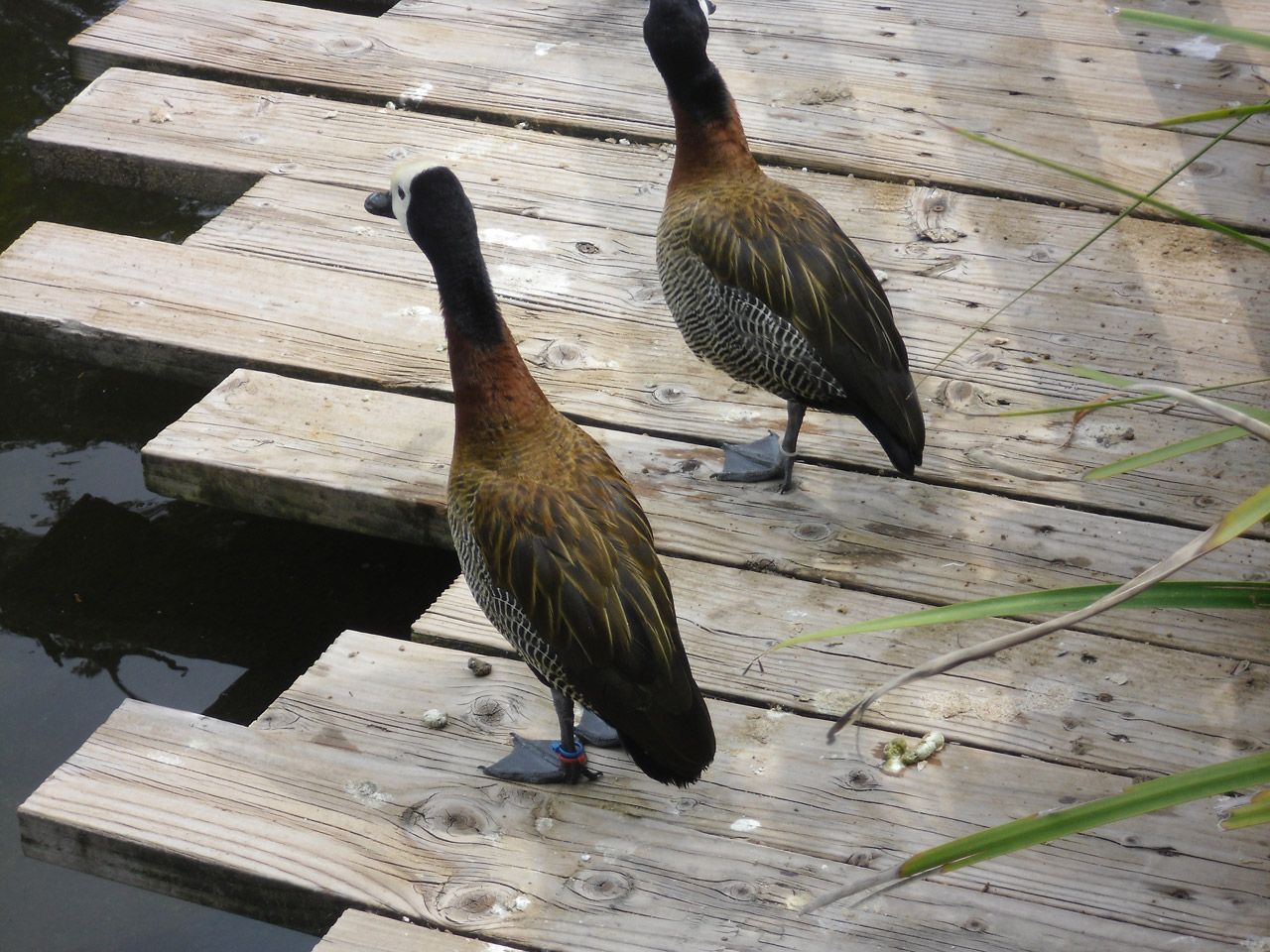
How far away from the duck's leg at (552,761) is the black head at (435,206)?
884 mm

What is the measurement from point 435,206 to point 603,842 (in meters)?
1.21

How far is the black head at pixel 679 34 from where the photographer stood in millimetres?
2903

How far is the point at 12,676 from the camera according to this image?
2947 millimetres

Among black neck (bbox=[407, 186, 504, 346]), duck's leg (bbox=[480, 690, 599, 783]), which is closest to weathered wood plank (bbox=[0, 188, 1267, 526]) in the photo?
black neck (bbox=[407, 186, 504, 346])

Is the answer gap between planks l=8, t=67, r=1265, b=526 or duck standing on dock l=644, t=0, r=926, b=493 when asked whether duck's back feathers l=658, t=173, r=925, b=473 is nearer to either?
duck standing on dock l=644, t=0, r=926, b=493

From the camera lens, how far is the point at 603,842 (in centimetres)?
211

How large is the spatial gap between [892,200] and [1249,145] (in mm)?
1273

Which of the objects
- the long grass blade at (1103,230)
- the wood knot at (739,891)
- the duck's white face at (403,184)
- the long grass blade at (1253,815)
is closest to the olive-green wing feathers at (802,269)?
the long grass blade at (1103,230)

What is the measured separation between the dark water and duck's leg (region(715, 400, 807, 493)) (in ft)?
3.32

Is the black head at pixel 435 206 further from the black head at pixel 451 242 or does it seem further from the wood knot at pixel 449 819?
the wood knot at pixel 449 819

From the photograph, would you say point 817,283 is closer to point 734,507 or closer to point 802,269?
point 802,269

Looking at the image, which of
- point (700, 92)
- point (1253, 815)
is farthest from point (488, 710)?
point (700, 92)

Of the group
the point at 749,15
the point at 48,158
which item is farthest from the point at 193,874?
the point at 749,15

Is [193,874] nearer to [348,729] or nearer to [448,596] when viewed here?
[348,729]
